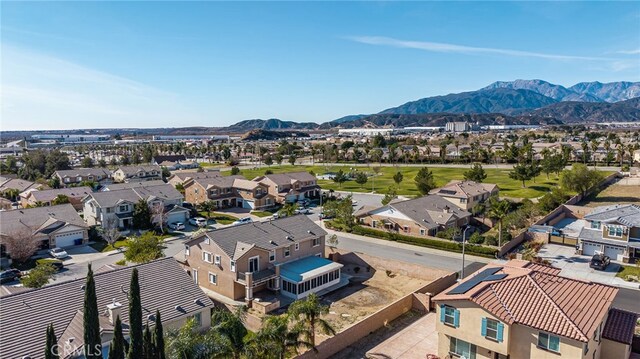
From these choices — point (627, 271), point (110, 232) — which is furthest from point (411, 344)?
point (110, 232)

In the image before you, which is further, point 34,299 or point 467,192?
point 467,192

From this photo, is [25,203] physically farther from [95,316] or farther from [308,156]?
[308,156]

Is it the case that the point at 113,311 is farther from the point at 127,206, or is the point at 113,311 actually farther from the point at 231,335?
the point at 127,206

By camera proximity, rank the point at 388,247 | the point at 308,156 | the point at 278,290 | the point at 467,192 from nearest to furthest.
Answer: the point at 278,290 → the point at 388,247 → the point at 467,192 → the point at 308,156

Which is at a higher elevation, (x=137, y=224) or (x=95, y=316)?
(x=95, y=316)

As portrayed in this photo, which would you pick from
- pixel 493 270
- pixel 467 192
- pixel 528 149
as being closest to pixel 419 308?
pixel 493 270

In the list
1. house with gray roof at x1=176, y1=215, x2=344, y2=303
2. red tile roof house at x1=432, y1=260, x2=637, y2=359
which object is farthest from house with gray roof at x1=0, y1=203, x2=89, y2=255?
red tile roof house at x1=432, y1=260, x2=637, y2=359

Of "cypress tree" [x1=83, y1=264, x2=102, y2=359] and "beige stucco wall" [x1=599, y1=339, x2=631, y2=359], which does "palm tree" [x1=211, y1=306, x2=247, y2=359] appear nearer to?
"cypress tree" [x1=83, y1=264, x2=102, y2=359]

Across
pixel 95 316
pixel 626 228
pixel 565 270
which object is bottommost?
pixel 565 270
